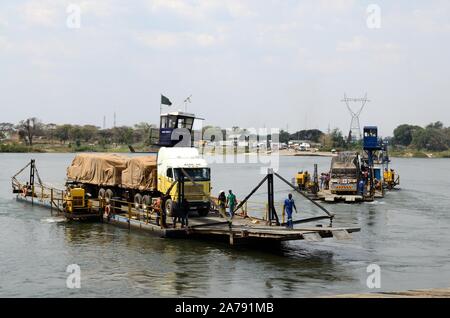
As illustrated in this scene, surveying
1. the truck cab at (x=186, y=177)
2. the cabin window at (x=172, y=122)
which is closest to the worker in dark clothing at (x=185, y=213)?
the truck cab at (x=186, y=177)

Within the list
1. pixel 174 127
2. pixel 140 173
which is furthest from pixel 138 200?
pixel 174 127

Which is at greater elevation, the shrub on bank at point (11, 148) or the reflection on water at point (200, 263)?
the shrub on bank at point (11, 148)

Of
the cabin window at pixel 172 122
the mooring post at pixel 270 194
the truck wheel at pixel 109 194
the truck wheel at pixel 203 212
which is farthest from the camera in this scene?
the truck wheel at pixel 109 194

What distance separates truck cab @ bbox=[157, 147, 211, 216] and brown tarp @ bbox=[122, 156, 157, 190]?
2.96ft

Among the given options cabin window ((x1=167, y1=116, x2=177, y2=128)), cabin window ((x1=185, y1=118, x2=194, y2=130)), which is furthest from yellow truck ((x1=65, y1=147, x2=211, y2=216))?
cabin window ((x1=185, y1=118, x2=194, y2=130))

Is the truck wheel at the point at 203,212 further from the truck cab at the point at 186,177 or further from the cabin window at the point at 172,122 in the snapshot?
the cabin window at the point at 172,122

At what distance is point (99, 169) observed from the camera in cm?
3422

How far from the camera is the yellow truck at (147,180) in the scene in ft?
85.0

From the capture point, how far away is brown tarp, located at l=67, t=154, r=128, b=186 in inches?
1298

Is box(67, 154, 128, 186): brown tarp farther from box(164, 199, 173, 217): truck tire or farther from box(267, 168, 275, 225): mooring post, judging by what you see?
box(267, 168, 275, 225): mooring post

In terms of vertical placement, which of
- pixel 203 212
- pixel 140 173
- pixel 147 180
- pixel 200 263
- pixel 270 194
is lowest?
pixel 200 263

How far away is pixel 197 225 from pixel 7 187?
141 feet

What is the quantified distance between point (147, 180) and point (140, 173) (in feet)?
2.25

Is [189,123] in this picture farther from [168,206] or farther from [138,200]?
[168,206]
